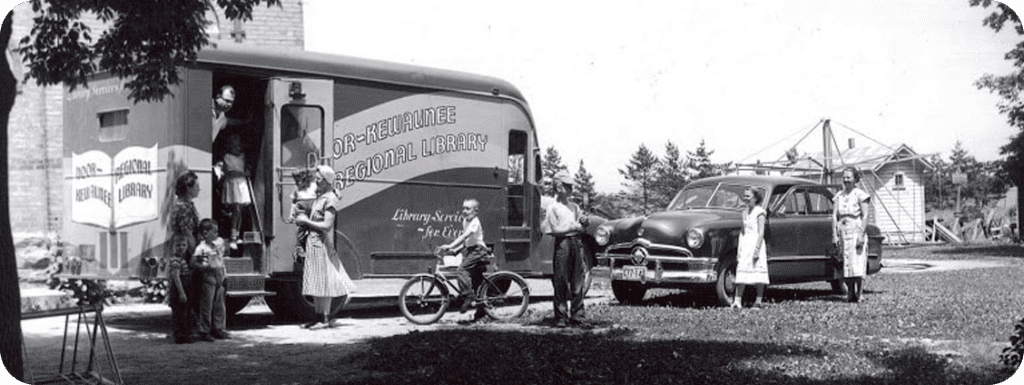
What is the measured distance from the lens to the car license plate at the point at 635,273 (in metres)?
11.9

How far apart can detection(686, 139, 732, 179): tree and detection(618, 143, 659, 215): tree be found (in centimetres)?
51

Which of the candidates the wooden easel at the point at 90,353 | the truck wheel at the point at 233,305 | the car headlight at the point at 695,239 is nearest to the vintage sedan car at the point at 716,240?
the car headlight at the point at 695,239

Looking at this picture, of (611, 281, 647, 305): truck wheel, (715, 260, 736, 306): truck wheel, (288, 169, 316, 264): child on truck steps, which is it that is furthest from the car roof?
(288, 169, 316, 264): child on truck steps

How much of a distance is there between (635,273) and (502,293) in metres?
1.84

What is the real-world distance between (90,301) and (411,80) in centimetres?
603

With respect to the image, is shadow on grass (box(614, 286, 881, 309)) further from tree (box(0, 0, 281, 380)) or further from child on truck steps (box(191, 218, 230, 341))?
tree (box(0, 0, 281, 380))

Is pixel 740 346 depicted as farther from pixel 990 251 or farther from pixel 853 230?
pixel 990 251

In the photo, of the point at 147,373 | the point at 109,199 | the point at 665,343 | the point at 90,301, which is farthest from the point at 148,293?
the point at 665,343

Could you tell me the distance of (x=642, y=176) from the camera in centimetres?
1438

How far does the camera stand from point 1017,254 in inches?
527

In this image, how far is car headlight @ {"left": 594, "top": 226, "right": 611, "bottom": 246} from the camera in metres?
12.9

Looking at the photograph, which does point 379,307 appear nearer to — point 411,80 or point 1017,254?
point 411,80

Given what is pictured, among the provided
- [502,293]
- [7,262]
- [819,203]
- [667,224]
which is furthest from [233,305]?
[819,203]

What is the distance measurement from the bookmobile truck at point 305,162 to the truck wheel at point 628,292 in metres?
0.96
